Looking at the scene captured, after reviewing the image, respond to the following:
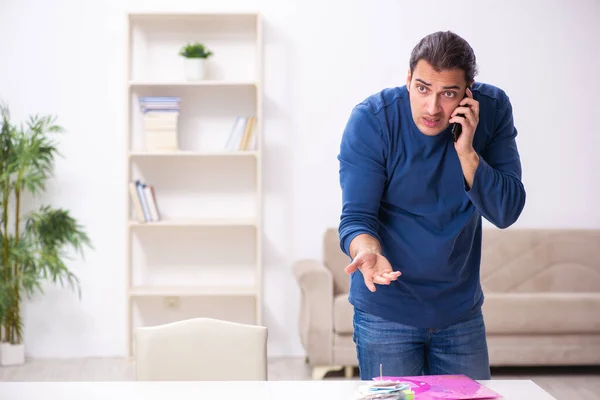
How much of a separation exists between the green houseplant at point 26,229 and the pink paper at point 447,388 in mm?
3213

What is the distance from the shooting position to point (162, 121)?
187 inches

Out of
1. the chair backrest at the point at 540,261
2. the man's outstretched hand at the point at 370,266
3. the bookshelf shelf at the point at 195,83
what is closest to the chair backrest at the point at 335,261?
the chair backrest at the point at 540,261

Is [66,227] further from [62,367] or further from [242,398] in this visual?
[242,398]

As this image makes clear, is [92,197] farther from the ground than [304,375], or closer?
farther from the ground

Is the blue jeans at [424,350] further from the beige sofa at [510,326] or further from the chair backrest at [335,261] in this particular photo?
the chair backrest at [335,261]

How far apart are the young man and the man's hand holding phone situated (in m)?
0.03

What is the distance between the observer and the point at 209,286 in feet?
16.3

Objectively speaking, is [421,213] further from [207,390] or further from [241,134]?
[241,134]

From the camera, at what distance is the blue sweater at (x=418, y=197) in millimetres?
2025

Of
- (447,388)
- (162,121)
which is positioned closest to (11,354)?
(162,121)

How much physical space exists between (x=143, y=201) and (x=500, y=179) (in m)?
3.17

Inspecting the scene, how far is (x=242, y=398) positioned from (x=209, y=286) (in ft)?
10.6

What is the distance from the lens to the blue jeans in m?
2.03

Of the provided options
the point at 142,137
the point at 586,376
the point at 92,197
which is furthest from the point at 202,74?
the point at 586,376
